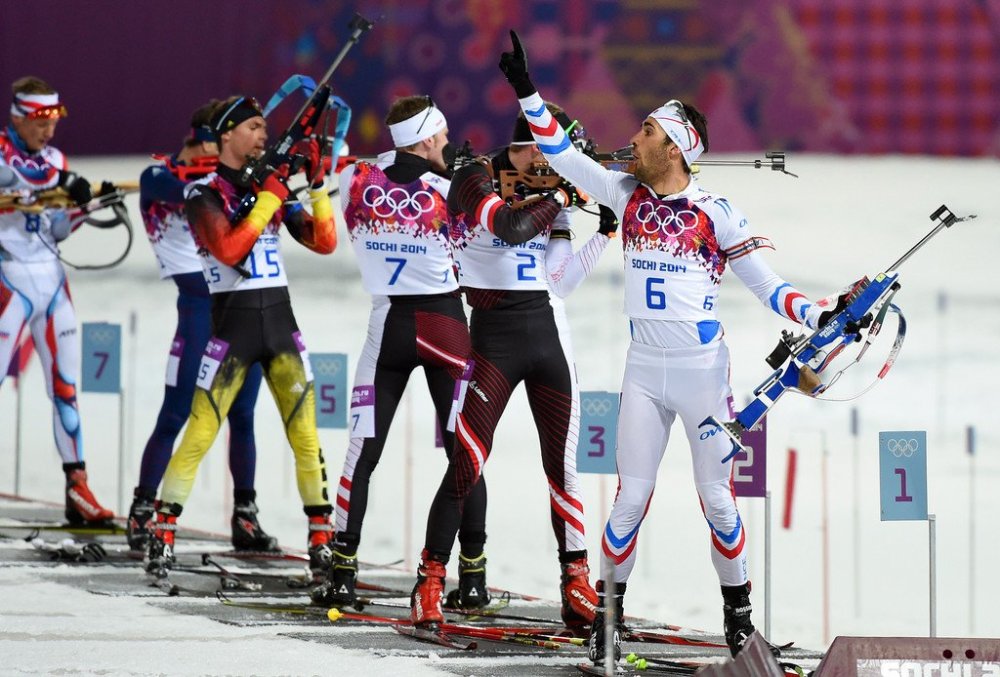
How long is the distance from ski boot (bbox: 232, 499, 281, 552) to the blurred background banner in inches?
314

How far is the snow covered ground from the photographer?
8.27 m

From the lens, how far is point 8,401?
1247 cm

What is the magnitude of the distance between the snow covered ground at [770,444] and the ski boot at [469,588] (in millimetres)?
787

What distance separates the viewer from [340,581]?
5.30 meters

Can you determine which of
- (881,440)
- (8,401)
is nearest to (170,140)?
(8,401)

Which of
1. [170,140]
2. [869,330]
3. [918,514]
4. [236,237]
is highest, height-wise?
[170,140]

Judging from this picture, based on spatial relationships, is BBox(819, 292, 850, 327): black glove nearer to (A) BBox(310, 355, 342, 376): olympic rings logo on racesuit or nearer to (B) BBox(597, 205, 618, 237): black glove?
(B) BBox(597, 205, 618, 237): black glove

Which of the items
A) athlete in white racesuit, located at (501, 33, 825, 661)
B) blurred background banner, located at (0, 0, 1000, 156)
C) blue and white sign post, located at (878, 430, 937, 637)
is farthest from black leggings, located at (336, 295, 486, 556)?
blurred background banner, located at (0, 0, 1000, 156)

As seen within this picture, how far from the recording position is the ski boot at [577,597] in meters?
5.02

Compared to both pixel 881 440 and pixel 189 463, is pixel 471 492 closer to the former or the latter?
pixel 189 463

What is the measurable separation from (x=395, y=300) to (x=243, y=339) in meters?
0.61

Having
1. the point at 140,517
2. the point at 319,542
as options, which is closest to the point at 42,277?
the point at 140,517

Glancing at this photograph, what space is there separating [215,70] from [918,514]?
10.3 m

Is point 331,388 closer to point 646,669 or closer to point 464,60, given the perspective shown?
point 646,669
